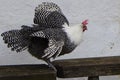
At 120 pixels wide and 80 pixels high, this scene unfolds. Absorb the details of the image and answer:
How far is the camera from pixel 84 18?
5.21ft

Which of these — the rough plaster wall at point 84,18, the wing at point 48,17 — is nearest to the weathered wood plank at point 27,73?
the wing at point 48,17

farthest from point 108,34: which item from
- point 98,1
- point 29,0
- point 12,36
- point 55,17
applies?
point 12,36

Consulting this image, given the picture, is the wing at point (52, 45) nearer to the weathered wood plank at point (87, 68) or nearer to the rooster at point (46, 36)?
the rooster at point (46, 36)

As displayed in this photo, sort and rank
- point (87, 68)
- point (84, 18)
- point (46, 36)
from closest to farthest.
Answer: point (46, 36)
point (87, 68)
point (84, 18)

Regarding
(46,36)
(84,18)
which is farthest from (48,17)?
(84,18)

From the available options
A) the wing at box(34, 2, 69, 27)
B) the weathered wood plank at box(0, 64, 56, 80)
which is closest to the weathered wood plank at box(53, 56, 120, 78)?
the weathered wood plank at box(0, 64, 56, 80)

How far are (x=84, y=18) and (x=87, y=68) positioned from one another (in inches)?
14.7

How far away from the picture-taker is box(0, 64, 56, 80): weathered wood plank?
3.75 ft

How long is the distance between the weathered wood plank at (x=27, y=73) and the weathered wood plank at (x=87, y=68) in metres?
0.06

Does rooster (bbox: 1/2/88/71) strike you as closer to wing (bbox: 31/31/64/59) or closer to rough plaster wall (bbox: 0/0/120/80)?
wing (bbox: 31/31/64/59)

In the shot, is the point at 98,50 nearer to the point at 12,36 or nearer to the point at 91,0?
the point at 91,0

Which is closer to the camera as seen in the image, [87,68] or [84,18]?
[87,68]

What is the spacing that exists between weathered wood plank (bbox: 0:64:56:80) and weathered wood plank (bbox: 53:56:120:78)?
6cm

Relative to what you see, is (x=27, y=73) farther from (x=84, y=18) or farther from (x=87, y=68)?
(x=84, y=18)
